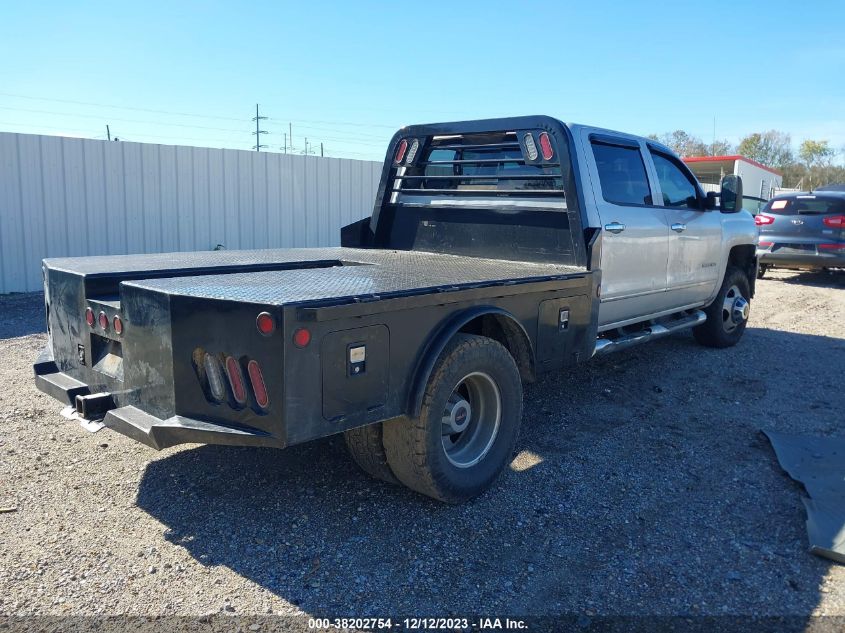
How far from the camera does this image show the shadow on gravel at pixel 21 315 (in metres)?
8.21

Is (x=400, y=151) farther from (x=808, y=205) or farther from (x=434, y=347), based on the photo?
(x=808, y=205)

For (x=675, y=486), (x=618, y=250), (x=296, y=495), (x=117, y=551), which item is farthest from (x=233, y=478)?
(x=618, y=250)

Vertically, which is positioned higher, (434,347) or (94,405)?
(434,347)

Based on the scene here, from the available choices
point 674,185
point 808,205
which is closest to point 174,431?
point 674,185

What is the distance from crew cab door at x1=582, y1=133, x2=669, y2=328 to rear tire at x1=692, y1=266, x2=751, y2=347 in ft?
5.42

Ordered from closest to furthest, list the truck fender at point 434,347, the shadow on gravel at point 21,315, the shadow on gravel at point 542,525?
the shadow on gravel at point 542,525, the truck fender at point 434,347, the shadow on gravel at point 21,315

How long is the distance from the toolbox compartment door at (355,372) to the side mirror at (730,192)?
4.85 metres

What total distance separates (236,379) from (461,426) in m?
1.40

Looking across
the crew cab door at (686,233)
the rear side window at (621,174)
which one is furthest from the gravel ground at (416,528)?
the rear side window at (621,174)

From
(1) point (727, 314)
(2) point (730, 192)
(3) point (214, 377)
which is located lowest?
(1) point (727, 314)

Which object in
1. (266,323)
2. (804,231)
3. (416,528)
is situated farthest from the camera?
(804,231)

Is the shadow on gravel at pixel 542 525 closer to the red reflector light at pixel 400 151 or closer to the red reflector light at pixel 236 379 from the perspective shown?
the red reflector light at pixel 236 379

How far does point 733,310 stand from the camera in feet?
25.7

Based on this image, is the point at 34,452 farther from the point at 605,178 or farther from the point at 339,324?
the point at 605,178
